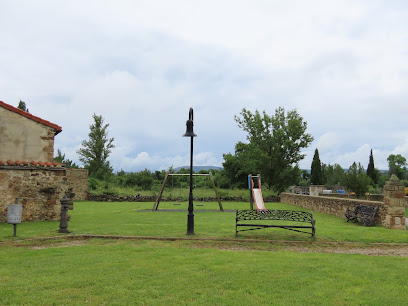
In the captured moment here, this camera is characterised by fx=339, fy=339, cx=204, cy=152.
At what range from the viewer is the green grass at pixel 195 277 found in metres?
4.64

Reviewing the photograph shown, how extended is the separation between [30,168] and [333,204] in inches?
579

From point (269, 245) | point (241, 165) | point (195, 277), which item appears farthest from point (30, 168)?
point (241, 165)

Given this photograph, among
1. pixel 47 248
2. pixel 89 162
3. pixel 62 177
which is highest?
pixel 89 162

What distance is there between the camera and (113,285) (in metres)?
5.16

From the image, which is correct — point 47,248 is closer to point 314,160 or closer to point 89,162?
point 89,162

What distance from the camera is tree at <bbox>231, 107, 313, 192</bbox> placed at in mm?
37156

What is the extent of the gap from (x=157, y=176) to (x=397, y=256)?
3725 centimetres

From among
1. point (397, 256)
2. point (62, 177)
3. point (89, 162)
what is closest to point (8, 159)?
point (62, 177)

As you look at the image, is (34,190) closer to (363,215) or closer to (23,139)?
(23,139)

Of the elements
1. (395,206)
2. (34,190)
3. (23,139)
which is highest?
(23,139)

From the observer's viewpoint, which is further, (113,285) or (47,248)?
(47,248)

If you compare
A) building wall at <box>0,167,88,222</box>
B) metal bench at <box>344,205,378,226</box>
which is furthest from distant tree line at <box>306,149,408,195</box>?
building wall at <box>0,167,88,222</box>

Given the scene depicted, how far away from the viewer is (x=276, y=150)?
38000 millimetres

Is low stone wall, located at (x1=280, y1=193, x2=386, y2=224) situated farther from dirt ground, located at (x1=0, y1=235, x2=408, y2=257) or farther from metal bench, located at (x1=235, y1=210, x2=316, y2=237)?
dirt ground, located at (x1=0, y1=235, x2=408, y2=257)
